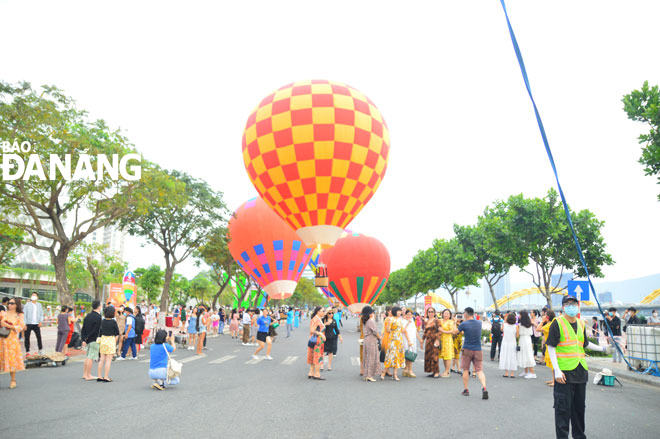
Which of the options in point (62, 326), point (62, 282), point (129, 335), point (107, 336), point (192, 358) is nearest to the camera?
point (107, 336)

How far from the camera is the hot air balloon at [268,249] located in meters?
31.2

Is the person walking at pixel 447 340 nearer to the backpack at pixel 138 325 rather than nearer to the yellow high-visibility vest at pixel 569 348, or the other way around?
the yellow high-visibility vest at pixel 569 348

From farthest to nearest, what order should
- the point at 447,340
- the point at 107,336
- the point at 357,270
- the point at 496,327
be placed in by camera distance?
1. the point at 357,270
2. the point at 496,327
3. the point at 447,340
4. the point at 107,336

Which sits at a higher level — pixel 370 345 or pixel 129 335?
pixel 370 345

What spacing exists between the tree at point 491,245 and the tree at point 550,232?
2.52ft

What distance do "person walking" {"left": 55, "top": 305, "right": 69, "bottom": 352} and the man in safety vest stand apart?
582 inches

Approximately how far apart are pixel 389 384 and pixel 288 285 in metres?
20.6

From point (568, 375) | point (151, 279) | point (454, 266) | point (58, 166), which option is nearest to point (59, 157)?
point (58, 166)

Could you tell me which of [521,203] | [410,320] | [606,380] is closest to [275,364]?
[410,320]

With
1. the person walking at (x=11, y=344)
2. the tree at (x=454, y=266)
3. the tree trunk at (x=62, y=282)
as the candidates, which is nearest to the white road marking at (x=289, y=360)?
the person walking at (x=11, y=344)

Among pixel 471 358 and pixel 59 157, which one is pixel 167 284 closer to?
pixel 59 157

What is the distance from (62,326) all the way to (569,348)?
15.3m

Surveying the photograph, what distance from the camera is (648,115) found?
14.3m

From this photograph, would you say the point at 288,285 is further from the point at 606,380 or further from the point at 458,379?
the point at 606,380
